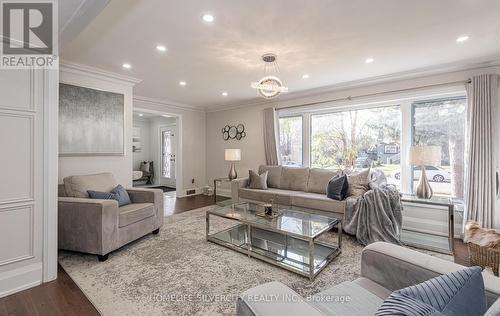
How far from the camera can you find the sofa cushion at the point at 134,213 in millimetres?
2760

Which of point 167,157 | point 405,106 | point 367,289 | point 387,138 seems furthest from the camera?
point 167,157

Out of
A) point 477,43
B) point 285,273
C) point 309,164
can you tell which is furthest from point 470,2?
point 309,164

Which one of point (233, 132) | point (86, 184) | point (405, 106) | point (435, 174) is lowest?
point (86, 184)

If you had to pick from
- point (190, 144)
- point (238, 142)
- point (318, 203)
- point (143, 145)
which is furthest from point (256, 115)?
point (143, 145)

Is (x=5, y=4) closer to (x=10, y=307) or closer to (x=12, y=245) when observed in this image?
(x=12, y=245)

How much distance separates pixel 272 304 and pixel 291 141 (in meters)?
4.48

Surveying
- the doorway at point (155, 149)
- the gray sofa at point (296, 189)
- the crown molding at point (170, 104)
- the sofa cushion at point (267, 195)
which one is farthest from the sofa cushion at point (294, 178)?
the doorway at point (155, 149)

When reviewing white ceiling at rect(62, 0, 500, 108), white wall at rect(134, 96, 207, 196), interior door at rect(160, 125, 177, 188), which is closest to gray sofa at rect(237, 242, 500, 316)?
white ceiling at rect(62, 0, 500, 108)

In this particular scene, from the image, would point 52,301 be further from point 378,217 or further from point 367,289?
point 378,217

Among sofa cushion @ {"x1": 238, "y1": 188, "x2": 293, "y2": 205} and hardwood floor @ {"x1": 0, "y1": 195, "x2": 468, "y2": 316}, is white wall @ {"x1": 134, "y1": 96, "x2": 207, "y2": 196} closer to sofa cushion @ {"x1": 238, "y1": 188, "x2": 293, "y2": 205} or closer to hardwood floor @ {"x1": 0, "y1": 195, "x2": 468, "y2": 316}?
sofa cushion @ {"x1": 238, "y1": 188, "x2": 293, "y2": 205}

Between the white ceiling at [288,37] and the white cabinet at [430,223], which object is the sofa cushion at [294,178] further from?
the white ceiling at [288,37]

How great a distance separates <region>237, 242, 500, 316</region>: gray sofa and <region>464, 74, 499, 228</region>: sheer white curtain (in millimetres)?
2663

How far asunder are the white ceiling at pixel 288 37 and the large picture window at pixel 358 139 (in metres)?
0.84

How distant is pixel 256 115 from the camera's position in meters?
5.52
